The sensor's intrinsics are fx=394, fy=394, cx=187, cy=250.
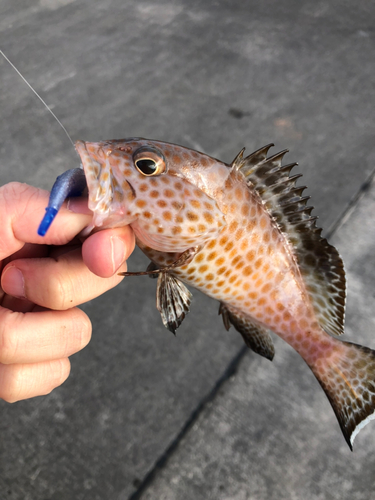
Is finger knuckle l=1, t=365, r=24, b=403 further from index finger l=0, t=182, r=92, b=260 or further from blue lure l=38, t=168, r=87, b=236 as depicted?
blue lure l=38, t=168, r=87, b=236

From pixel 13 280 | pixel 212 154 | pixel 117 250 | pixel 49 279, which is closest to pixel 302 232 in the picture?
pixel 117 250

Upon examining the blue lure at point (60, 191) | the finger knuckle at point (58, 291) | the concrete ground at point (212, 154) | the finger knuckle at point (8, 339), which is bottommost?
the concrete ground at point (212, 154)

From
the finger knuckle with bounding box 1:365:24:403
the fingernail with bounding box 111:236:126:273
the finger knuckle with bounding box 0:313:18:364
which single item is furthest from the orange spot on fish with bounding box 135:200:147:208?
the finger knuckle with bounding box 1:365:24:403

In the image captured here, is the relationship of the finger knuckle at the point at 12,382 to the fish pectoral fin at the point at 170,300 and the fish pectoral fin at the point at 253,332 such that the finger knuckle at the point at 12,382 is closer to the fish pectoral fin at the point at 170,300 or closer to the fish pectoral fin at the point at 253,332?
the fish pectoral fin at the point at 170,300

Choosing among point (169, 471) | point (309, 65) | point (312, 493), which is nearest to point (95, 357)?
point (169, 471)

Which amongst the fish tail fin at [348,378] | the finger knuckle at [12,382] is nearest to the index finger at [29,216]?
the finger knuckle at [12,382]

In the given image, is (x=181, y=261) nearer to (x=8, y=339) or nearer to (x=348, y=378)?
(x=8, y=339)

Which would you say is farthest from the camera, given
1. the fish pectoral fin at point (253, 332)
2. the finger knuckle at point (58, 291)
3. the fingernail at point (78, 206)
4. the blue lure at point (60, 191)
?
the fish pectoral fin at point (253, 332)

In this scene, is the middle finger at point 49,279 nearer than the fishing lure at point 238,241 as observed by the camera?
No
